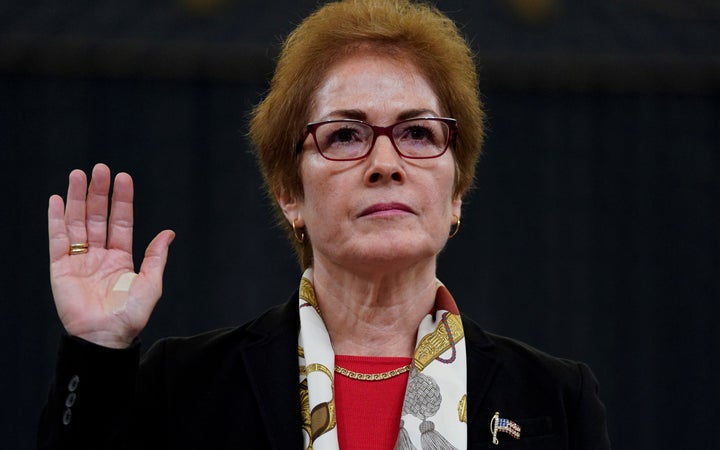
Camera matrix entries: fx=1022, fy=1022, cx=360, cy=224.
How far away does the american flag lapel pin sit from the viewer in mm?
2309

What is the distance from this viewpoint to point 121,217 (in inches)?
92.7

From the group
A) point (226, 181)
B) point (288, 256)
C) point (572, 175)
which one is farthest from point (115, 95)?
point (572, 175)

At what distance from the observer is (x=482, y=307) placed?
193 inches

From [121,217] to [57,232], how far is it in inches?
5.8

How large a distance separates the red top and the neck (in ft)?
0.13

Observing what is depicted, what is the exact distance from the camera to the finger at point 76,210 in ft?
7.58

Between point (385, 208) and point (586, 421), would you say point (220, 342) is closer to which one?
point (385, 208)

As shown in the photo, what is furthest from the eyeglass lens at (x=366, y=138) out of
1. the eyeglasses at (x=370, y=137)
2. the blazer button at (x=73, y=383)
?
the blazer button at (x=73, y=383)

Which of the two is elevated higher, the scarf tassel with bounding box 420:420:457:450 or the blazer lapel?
the blazer lapel

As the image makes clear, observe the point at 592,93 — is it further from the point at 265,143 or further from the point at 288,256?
the point at 265,143

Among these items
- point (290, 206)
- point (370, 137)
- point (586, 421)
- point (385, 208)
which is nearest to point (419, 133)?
point (370, 137)

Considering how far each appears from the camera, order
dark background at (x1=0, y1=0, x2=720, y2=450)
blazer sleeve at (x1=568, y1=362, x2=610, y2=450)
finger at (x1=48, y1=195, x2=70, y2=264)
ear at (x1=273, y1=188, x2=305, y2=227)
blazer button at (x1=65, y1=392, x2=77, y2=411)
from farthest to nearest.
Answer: dark background at (x1=0, y1=0, x2=720, y2=450) < ear at (x1=273, y1=188, x2=305, y2=227) < blazer sleeve at (x1=568, y1=362, x2=610, y2=450) < finger at (x1=48, y1=195, x2=70, y2=264) < blazer button at (x1=65, y1=392, x2=77, y2=411)

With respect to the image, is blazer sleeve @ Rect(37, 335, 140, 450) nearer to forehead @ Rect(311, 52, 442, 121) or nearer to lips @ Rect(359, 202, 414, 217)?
lips @ Rect(359, 202, 414, 217)

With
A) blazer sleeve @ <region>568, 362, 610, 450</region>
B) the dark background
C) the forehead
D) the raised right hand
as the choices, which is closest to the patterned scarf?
blazer sleeve @ <region>568, 362, 610, 450</region>
